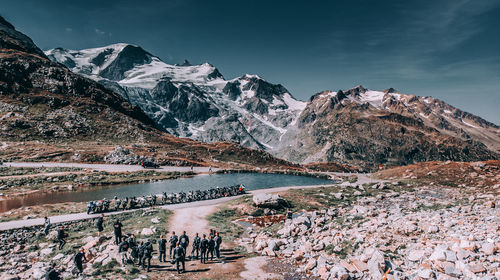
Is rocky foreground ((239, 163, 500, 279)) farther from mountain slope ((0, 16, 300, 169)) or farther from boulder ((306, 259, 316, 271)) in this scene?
mountain slope ((0, 16, 300, 169))

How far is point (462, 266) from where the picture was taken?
15.2 meters

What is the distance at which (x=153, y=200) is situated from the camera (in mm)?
44250

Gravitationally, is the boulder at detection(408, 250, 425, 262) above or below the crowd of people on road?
Answer: above

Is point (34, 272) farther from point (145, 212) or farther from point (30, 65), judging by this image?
point (30, 65)

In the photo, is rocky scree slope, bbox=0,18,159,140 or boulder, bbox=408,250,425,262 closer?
boulder, bbox=408,250,425,262

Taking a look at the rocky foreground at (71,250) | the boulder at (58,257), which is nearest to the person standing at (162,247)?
the rocky foreground at (71,250)

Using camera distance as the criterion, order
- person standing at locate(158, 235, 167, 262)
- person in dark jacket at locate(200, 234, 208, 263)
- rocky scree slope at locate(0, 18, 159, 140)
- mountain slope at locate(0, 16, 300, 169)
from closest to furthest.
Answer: person standing at locate(158, 235, 167, 262) < person in dark jacket at locate(200, 234, 208, 263) < mountain slope at locate(0, 16, 300, 169) < rocky scree slope at locate(0, 18, 159, 140)

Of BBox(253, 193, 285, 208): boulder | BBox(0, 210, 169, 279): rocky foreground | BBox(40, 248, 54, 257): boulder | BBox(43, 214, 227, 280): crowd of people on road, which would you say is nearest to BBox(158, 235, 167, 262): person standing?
BBox(43, 214, 227, 280): crowd of people on road

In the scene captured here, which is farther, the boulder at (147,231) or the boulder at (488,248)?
the boulder at (147,231)

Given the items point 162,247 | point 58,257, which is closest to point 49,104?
point 58,257

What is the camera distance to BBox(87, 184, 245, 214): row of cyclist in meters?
38.7

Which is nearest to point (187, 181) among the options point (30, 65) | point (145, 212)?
point (145, 212)

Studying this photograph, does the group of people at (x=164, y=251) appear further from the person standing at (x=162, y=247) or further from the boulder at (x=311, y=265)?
the boulder at (x=311, y=265)

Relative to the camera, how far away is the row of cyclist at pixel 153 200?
38656 millimetres
